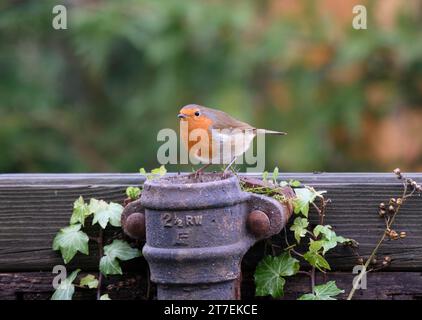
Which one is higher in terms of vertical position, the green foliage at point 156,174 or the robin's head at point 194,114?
the robin's head at point 194,114

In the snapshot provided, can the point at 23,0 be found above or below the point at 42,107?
above

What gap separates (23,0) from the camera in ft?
25.8

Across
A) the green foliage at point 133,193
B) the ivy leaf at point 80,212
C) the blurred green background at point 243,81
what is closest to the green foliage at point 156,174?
the green foliage at point 133,193

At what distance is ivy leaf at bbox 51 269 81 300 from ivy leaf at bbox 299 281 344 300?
60cm

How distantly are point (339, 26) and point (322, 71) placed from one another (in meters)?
0.34

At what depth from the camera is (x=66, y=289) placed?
2170 millimetres

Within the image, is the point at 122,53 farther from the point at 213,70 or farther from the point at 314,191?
the point at 314,191

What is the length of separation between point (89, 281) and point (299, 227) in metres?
0.58

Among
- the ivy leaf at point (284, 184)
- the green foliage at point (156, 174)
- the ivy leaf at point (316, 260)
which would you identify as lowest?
the ivy leaf at point (316, 260)

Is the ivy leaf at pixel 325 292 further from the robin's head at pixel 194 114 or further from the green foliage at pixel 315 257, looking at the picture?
the robin's head at pixel 194 114

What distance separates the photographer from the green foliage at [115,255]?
214 cm

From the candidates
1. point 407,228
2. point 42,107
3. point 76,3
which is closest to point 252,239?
point 407,228

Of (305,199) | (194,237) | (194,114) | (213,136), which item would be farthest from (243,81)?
(194,237)

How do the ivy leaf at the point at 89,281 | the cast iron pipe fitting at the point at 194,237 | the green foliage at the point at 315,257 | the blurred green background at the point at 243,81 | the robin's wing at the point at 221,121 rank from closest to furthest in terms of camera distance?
the cast iron pipe fitting at the point at 194,237, the green foliage at the point at 315,257, the ivy leaf at the point at 89,281, the robin's wing at the point at 221,121, the blurred green background at the point at 243,81
